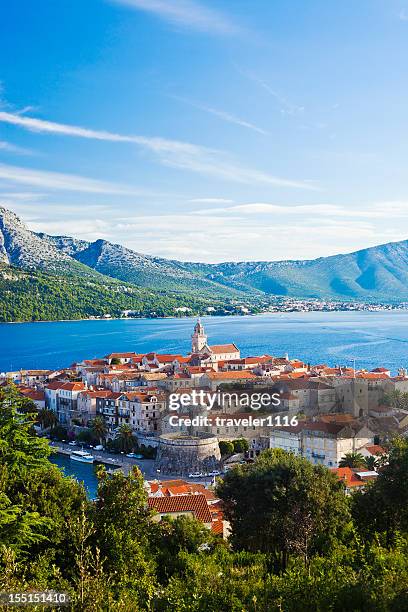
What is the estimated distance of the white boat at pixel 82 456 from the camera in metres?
39.5

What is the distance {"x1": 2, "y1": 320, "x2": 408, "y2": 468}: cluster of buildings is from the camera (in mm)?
35000

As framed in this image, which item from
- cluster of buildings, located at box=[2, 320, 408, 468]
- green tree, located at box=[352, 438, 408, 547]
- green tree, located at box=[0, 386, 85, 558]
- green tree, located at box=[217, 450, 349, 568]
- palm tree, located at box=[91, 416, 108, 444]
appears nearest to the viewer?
green tree, located at box=[0, 386, 85, 558]

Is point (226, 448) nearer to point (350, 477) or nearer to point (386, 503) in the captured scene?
point (350, 477)

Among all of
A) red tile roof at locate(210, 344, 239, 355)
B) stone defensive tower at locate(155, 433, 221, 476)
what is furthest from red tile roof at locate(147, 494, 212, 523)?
red tile roof at locate(210, 344, 239, 355)

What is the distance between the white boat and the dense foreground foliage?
2126cm

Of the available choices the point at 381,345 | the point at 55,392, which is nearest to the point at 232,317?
the point at 381,345

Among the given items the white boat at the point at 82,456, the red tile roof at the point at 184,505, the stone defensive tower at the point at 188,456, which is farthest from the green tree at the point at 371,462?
the white boat at the point at 82,456

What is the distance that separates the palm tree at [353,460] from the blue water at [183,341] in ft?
146

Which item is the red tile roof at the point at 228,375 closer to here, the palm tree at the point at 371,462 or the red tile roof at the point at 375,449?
the red tile roof at the point at 375,449

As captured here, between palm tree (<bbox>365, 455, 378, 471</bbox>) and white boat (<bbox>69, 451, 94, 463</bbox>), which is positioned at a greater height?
palm tree (<bbox>365, 455, 378, 471</bbox>)

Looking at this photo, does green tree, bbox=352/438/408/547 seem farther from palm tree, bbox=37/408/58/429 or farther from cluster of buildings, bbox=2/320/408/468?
palm tree, bbox=37/408/58/429

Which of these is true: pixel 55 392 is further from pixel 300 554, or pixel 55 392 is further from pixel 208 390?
pixel 300 554

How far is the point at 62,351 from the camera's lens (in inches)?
3954

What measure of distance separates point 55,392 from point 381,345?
61.1 meters
